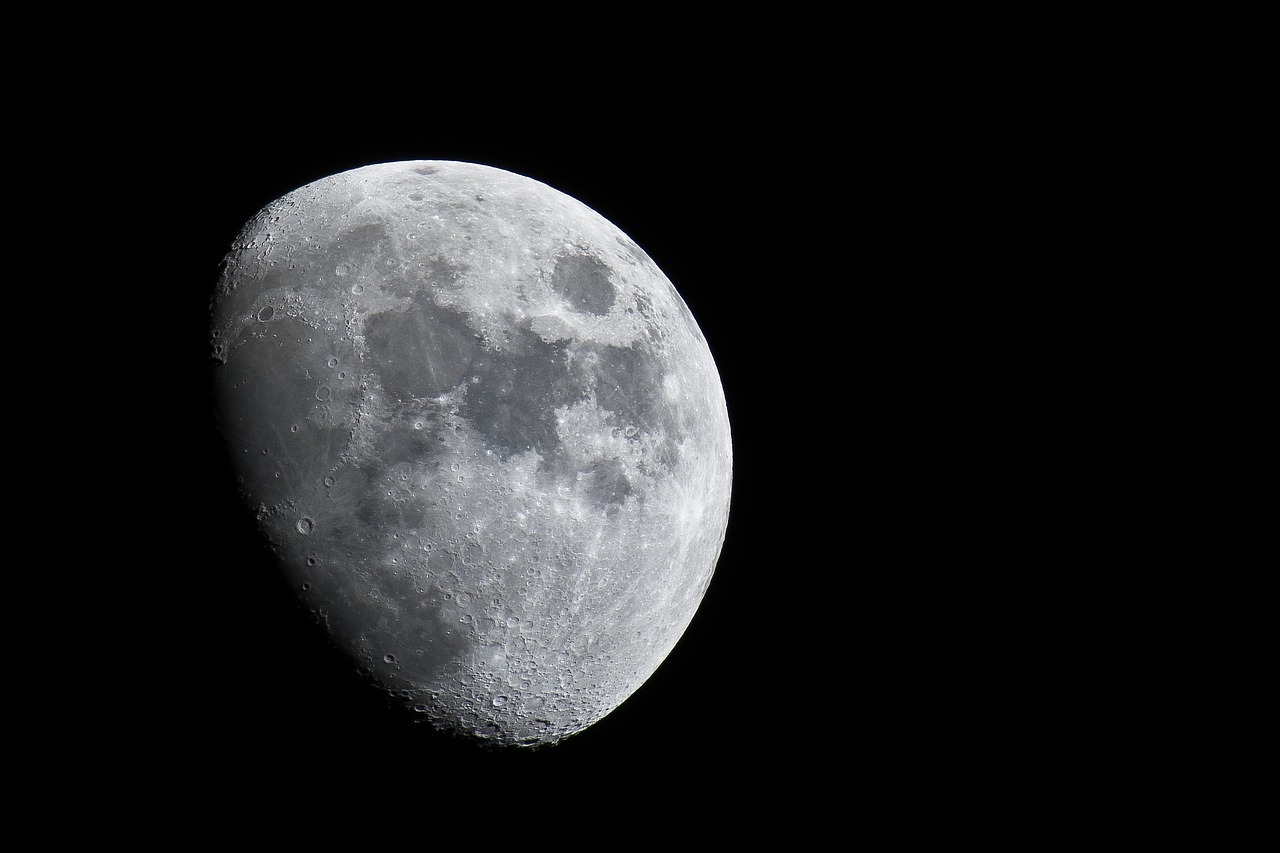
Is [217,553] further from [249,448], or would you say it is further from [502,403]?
[502,403]

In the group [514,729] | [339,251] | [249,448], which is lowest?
[514,729]

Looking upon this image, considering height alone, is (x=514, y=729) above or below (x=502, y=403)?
below

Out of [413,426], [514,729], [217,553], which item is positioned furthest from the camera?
[514,729]

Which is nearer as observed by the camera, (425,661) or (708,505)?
(425,661)

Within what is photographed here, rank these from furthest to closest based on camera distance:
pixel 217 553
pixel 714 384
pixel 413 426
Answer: pixel 714 384 < pixel 217 553 < pixel 413 426

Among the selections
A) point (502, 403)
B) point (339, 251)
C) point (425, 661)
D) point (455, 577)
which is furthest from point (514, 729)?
point (339, 251)

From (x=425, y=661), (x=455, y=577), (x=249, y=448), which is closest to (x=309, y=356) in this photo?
(x=249, y=448)
